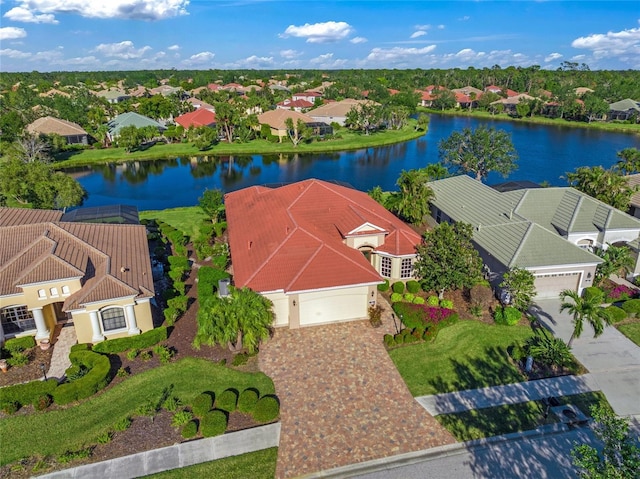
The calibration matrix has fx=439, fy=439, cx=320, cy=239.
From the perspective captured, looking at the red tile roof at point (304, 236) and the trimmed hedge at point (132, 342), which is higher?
the red tile roof at point (304, 236)

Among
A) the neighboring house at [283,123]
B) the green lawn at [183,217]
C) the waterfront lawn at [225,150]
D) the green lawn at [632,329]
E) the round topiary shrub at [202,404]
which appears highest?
the neighboring house at [283,123]

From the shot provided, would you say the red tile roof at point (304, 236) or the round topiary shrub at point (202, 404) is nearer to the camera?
the round topiary shrub at point (202, 404)

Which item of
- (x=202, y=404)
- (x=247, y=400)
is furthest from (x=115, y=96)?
(x=247, y=400)

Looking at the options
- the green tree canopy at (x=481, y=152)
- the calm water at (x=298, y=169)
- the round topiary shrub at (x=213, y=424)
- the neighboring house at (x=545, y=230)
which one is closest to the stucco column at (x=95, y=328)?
the round topiary shrub at (x=213, y=424)

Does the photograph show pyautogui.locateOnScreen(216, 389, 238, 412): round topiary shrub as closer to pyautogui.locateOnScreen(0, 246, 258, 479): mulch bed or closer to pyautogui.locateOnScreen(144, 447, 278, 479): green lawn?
pyautogui.locateOnScreen(0, 246, 258, 479): mulch bed

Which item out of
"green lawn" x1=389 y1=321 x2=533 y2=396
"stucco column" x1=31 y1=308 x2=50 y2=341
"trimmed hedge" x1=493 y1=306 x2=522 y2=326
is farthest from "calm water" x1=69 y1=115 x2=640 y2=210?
"green lawn" x1=389 y1=321 x2=533 y2=396

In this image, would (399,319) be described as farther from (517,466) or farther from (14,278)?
(14,278)

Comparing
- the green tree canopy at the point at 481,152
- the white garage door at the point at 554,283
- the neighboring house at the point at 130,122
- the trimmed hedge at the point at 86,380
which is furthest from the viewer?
the neighboring house at the point at 130,122

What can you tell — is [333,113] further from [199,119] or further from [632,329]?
[632,329]

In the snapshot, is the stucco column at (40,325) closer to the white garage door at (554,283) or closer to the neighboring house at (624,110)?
the white garage door at (554,283)
